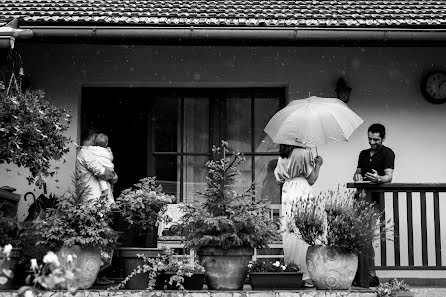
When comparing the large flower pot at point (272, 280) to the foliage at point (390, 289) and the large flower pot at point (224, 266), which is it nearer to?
the large flower pot at point (224, 266)

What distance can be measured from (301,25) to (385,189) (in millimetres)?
2258

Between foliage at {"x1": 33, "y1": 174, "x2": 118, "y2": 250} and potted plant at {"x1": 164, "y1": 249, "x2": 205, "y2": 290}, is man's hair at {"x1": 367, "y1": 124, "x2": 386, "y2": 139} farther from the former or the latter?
foliage at {"x1": 33, "y1": 174, "x2": 118, "y2": 250}

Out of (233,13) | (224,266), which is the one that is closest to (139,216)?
(224,266)

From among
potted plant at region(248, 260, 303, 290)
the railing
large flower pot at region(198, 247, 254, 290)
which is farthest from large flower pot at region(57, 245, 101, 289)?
the railing

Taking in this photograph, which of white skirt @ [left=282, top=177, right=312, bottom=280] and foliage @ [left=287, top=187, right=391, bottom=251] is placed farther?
white skirt @ [left=282, top=177, right=312, bottom=280]

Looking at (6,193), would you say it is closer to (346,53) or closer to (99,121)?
(99,121)

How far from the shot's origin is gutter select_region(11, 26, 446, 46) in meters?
9.58

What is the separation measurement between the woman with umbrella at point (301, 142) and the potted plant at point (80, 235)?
2.02 m

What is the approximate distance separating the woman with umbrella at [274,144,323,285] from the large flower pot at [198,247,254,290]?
1081 millimetres

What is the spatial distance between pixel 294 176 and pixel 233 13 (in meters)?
2.35

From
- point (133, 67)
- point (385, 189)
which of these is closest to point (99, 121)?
point (133, 67)

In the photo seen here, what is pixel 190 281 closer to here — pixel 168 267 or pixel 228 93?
pixel 168 267

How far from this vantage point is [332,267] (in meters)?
7.93

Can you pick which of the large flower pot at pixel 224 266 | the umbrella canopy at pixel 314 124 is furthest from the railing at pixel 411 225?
the large flower pot at pixel 224 266
